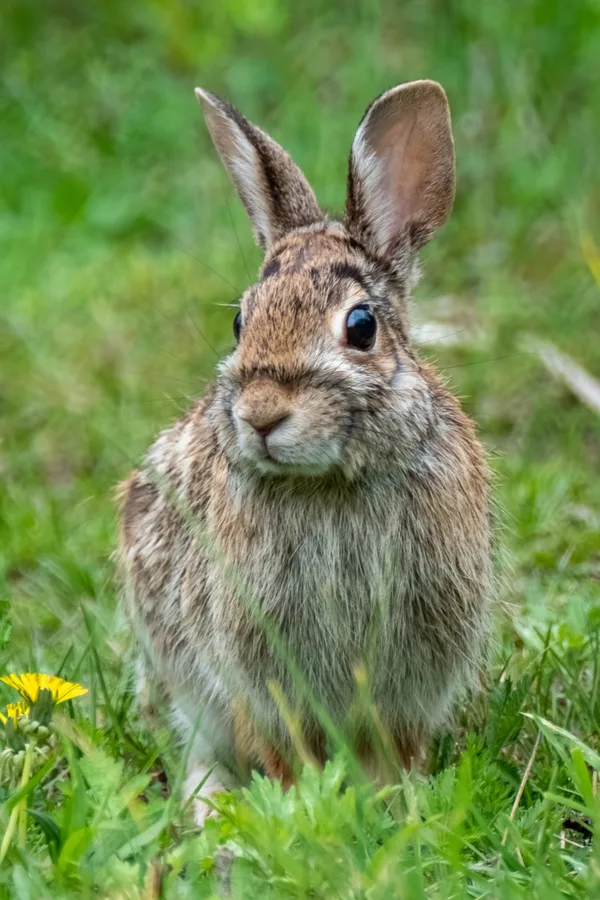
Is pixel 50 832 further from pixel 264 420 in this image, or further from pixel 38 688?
pixel 264 420

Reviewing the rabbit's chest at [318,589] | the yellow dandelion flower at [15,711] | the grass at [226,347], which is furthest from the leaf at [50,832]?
the rabbit's chest at [318,589]

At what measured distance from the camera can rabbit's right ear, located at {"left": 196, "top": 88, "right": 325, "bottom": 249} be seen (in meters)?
3.43

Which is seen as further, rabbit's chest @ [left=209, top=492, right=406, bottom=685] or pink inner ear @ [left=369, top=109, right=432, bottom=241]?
pink inner ear @ [left=369, top=109, right=432, bottom=241]

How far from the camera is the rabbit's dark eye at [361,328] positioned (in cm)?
303

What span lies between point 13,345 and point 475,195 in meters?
2.19

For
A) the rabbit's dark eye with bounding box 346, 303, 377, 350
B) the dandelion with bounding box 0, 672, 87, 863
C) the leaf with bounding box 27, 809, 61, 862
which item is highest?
the rabbit's dark eye with bounding box 346, 303, 377, 350

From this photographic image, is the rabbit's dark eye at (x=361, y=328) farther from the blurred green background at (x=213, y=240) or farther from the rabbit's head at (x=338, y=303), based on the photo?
the blurred green background at (x=213, y=240)

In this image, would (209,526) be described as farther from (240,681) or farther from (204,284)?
(204,284)

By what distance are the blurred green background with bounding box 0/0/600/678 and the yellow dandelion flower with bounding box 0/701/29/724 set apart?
1.21ft

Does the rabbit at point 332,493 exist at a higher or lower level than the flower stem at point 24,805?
higher

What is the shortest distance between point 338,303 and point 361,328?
0.24ft

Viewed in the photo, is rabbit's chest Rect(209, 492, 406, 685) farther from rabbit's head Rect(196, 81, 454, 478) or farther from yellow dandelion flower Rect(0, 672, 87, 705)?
yellow dandelion flower Rect(0, 672, 87, 705)

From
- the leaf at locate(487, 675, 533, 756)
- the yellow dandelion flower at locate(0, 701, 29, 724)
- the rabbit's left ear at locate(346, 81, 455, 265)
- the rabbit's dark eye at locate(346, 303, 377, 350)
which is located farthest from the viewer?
the rabbit's left ear at locate(346, 81, 455, 265)

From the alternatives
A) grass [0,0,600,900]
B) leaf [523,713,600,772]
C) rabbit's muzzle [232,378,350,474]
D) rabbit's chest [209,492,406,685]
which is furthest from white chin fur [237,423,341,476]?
leaf [523,713,600,772]
